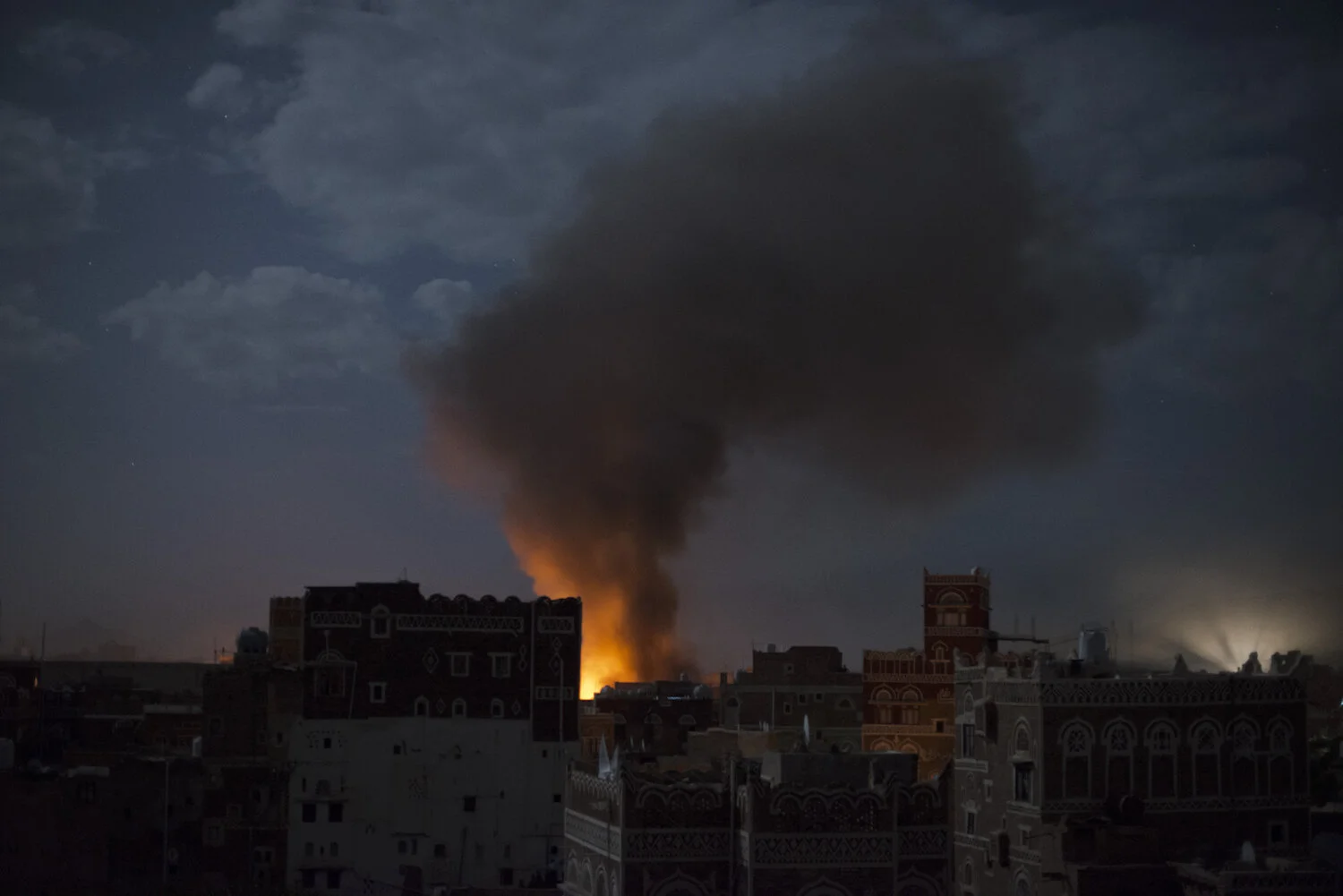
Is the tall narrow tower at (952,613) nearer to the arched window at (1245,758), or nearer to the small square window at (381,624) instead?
the small square window at (381,624)

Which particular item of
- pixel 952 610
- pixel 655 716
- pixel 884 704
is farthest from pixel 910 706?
pixel 655 716

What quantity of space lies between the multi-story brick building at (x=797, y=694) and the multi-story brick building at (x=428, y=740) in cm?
1751

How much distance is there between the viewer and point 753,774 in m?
37.2

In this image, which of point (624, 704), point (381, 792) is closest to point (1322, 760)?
point (381, 792)

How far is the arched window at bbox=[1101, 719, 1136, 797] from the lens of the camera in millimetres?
36906

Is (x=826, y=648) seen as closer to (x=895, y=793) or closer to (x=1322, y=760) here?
(x=1322, y=760)

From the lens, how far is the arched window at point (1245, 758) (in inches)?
1476

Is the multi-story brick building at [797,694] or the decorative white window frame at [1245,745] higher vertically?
the multi-story brick building at [797,694]

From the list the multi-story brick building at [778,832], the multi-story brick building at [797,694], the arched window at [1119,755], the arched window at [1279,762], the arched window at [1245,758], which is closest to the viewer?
the multi-story brick building at [778,832]

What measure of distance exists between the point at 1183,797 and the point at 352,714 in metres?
32.0

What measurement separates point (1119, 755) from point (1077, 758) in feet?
3.10

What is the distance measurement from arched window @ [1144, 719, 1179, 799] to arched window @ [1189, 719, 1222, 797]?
45 centimetres

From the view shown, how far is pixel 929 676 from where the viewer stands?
67.7m

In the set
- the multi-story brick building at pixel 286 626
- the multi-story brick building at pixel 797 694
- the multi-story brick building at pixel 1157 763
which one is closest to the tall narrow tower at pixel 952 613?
the multi-story brick building at pixel 797 694
